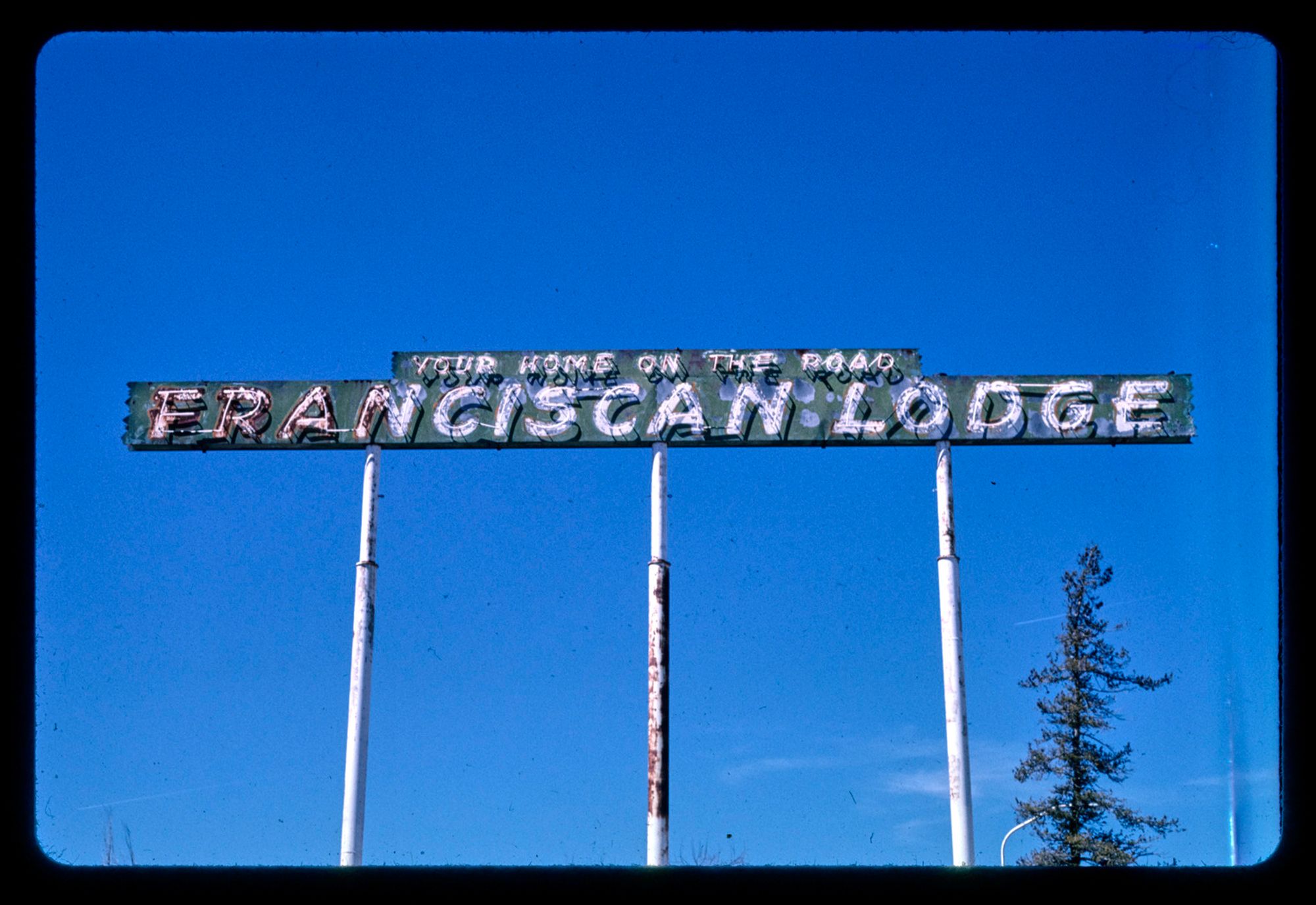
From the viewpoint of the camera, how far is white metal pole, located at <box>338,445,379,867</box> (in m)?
12.8

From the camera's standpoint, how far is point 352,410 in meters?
14.0

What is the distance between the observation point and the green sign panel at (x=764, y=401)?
13.7 metres

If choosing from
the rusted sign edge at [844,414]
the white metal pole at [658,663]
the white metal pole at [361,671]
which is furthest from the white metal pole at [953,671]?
the white metal pole at [361,671]

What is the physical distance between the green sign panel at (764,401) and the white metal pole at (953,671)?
1.81 ft

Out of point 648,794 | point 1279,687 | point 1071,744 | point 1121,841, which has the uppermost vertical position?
point 1279,687

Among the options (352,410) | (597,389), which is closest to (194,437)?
(352,410)

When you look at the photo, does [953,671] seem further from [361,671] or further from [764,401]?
[361,671]

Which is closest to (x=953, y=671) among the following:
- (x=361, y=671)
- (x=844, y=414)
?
(x=844, y=414)

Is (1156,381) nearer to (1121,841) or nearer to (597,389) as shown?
(597,389)

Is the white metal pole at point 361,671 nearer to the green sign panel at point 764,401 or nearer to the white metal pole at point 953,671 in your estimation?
the green sign panel at point 764,401

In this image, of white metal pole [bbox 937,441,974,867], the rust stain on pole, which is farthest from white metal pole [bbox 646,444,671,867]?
white metal pole [bbox 937,441,974,867]

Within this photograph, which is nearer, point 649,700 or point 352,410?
point 649,700

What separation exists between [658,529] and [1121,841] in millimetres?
25499
